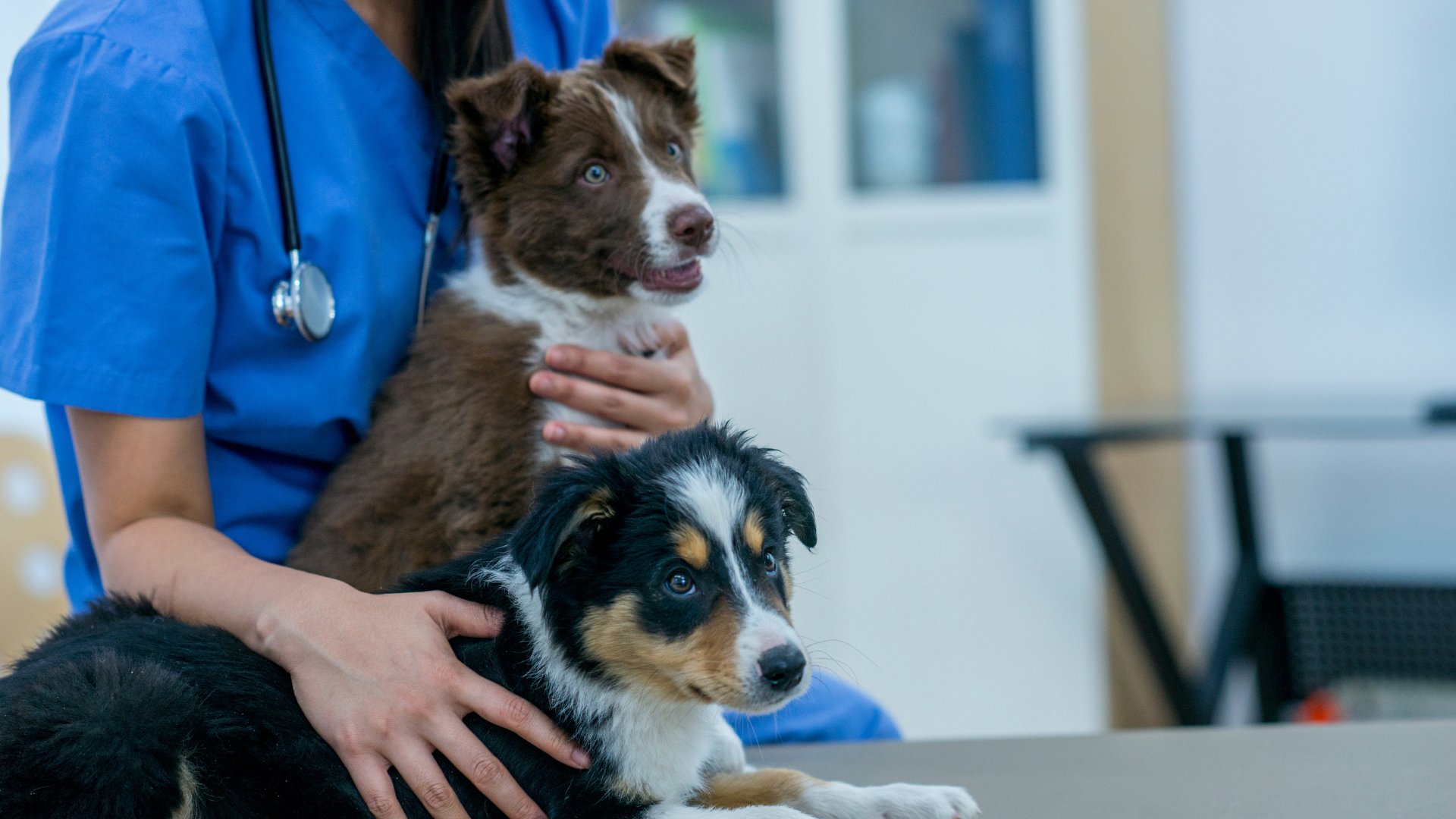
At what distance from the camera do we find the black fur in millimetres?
850

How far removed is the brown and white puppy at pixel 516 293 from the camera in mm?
1235

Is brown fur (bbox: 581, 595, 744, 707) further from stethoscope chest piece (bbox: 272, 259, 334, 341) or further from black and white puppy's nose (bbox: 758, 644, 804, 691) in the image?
stethoscope chest piece (bbox: 272, 259, 334, 341)

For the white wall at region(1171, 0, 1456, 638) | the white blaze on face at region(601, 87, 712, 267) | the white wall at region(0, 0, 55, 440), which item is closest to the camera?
the white blaze on face at region(601, 87, 712, 267)

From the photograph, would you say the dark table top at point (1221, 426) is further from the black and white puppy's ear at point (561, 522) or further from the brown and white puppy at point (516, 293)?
the black and white puppy's ear at point (561, 522)

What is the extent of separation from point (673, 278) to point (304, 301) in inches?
15.1

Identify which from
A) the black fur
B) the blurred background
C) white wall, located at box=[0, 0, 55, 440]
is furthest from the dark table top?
white wall, located at box=[0, 0, 55, 440]

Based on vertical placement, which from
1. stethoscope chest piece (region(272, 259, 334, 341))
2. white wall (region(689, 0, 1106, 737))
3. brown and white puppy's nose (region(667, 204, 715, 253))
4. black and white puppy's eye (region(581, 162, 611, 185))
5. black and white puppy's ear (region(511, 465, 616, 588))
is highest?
black and white puppy's eye (region(581, 162, 611, 185))

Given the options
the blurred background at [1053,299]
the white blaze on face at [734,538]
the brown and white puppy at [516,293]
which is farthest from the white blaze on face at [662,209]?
the blurred background at [1053,299]

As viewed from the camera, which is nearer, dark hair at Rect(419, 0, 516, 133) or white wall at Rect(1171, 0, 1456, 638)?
dark hair at Rect(419, 0, 516, 133)

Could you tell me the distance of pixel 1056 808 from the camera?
41.8 inches

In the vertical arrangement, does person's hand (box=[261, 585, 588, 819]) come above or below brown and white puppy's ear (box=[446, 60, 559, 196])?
below

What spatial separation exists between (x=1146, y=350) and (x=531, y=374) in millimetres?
2135

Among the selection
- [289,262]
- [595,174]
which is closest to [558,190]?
[595,174]

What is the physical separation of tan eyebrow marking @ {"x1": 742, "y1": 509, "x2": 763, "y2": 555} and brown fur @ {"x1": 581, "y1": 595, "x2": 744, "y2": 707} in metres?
0.06
